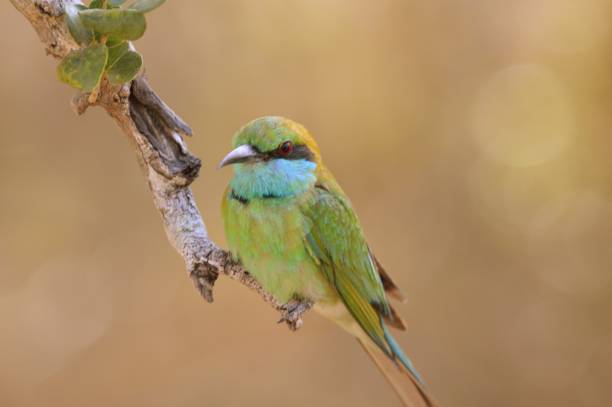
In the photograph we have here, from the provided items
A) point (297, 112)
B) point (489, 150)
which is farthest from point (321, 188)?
point (489, 150)

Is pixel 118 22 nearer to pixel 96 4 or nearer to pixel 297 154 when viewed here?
Result: pixel 96 4

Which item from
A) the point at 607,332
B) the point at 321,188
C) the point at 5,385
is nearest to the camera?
the point at 321,188

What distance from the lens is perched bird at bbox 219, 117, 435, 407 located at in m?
1.81

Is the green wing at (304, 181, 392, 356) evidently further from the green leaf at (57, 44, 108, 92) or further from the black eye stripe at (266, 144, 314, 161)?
the green leaf at (57, 44, 108, 92)

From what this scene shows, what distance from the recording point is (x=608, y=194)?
122 inches

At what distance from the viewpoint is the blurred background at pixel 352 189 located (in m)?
2.85

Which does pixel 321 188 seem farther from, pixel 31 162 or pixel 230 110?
pixel 31 162

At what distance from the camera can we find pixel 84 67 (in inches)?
44.0

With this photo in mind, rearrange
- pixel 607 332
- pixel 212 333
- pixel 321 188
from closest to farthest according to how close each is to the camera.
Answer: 1. pixel 321 188
2. pixel 212 333
3. pixel 607 332

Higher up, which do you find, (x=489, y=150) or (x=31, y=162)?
(x=31, y=162)

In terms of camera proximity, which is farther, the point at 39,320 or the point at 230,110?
the point at 230,110

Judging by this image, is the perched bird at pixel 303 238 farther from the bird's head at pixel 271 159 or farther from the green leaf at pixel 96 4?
the green leaf at pixel 96 4

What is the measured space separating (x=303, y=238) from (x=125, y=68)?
Answer: 2.72 ft

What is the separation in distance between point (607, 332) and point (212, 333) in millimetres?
1632
